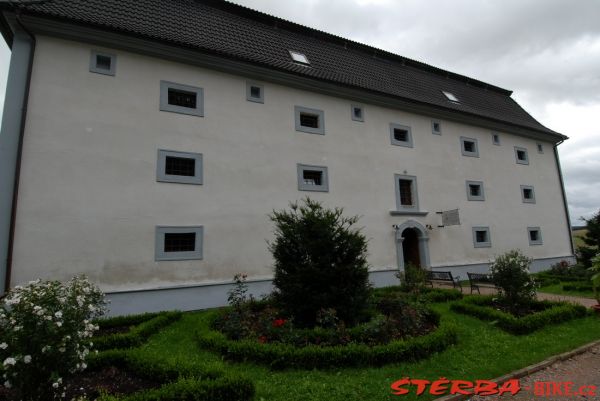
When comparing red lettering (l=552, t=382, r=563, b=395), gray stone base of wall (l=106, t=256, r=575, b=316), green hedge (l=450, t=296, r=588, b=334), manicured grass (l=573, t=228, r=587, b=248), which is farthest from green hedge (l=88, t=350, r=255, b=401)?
manicured grass (l=573, t=228, r=587, b=248)

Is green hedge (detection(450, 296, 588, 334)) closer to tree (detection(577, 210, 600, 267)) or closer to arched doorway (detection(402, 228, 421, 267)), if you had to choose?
arched doorway (detection(402, 228, 421, 267))

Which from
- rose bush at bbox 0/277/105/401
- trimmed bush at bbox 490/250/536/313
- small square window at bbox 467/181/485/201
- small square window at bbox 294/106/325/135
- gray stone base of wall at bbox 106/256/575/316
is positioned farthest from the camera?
small square window at bbox 467/181/485/201

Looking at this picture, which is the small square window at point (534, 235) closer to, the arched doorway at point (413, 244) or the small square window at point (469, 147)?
the small square window at point (469, 147)

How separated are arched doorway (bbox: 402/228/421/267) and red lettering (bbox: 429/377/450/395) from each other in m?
11.8

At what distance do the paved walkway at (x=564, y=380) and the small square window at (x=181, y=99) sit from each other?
11.6 meters

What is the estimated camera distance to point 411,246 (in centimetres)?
1672

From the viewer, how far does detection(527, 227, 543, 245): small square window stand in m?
19.4

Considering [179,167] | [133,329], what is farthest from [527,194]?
[133,329]

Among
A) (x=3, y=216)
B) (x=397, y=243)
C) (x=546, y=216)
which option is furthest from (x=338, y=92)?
(x=546, y=216)

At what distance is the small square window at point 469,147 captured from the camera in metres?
18.3

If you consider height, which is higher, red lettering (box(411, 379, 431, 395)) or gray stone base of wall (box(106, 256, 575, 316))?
gray stone base of wall (box(106, 256, 575, 316))

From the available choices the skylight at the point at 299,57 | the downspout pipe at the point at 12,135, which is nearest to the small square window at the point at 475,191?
the skylight at the point at 299,57

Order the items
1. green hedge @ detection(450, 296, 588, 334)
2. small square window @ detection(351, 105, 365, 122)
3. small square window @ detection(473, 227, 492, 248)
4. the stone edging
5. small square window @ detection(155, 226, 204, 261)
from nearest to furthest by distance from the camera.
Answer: the stone edging < green hedge @ detection(450, 296, 588, 334) < small square window @ detection(155, 226, 204, 261) < small square window @ detection(351, 105, 365, 122) < small square window @ detection(473, 227, 492, 248)

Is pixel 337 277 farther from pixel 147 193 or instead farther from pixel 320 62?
pixel 320 62
